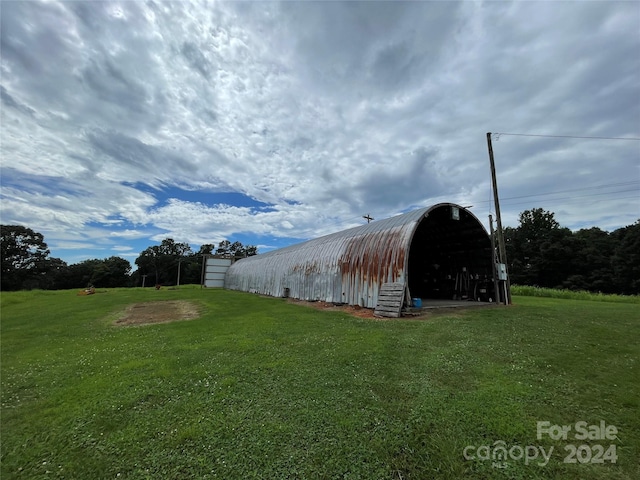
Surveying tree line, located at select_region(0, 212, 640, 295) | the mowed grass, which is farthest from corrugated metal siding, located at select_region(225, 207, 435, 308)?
tree line, located at select_region(0, 212, 640, 295)

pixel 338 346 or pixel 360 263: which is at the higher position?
pixel 360 263

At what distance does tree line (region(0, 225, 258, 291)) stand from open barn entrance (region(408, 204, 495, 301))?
32.3 m

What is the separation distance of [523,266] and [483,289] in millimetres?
44435

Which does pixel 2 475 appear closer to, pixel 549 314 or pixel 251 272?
pixel 549 314

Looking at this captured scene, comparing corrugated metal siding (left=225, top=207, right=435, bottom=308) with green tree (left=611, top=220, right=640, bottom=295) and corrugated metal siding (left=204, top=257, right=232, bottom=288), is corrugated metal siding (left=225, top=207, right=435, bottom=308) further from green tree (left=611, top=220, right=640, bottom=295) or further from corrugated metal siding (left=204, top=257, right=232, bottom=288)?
green tree (left=611, top=220, right=640, bottom=295)

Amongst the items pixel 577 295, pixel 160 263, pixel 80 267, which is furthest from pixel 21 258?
pixel 577 295

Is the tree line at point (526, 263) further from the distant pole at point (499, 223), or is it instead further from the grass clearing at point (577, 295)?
the distant pole at point (499, 223)

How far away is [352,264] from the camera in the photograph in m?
16.5

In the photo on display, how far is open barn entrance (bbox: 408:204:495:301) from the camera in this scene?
55.8 ft

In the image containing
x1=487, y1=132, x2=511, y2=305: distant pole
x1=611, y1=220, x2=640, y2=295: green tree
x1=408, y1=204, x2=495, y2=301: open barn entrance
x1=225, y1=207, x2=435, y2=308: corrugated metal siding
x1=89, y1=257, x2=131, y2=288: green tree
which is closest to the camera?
x1=225, y1=207, x2=435, y2=308: corrugated metal siding

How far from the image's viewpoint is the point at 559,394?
4.52 metres

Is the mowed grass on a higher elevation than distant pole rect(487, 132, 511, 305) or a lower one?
lower

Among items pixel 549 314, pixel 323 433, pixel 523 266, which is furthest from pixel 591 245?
pixel 323 433

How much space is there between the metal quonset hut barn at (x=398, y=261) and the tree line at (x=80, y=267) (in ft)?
92.7
